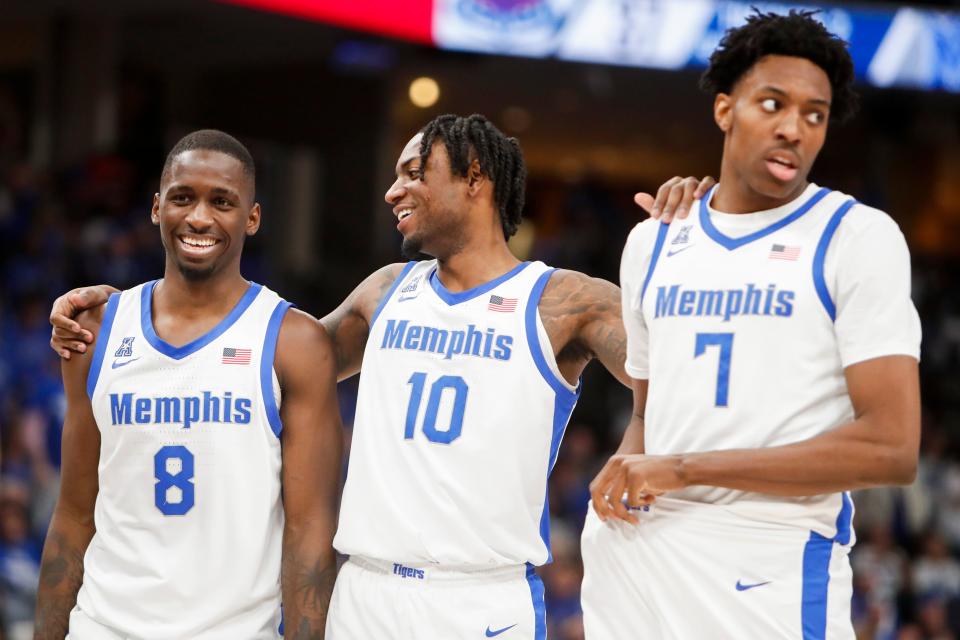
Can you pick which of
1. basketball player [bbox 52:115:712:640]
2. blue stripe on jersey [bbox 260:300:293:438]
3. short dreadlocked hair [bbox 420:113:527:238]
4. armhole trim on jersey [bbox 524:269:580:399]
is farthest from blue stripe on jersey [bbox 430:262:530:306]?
blue stripe on jersey [bbox 260:300:293:438]

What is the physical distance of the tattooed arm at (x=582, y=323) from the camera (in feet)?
12.5

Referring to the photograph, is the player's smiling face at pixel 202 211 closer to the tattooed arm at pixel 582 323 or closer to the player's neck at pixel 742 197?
the tattooed arm at pixel 582 323

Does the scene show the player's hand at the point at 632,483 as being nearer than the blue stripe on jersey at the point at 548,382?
Yes

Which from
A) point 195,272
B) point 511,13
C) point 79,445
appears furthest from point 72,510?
point 511,13

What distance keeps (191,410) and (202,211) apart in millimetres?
548

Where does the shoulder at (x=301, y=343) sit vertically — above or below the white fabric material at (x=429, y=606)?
above

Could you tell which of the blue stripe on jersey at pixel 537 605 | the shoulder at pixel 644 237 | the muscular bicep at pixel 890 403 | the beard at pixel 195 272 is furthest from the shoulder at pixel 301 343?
the muscular bicep at pixel 890 403

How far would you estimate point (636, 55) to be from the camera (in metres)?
11.4

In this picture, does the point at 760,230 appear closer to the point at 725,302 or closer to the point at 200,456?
the point at 725,302

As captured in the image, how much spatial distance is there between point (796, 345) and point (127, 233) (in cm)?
908

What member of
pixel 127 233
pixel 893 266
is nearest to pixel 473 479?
pixel 893 266

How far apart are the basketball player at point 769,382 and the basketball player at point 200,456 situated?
985mm

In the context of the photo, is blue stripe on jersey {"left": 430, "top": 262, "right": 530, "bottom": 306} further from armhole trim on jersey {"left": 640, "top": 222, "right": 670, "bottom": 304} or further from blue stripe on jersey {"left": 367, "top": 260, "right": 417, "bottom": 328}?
armhole trim on jersey {"left": 640, "top": 222, "right": 670, "bottom": 304}

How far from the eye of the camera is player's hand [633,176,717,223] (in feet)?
11.0
